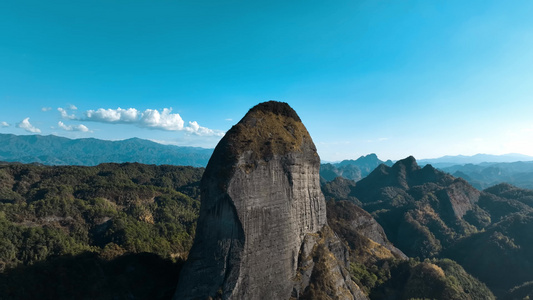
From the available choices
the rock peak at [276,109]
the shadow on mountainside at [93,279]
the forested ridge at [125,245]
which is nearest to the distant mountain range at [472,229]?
the forested ridge at [125,245]

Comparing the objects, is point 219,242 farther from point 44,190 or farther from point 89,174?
point 89,174

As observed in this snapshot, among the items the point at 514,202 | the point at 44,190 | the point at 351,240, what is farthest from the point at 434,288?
the point at 514,202

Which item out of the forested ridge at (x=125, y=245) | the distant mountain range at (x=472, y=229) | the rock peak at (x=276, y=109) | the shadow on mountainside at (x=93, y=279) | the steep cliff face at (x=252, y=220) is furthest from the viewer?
the distant mountain range at (x=472, y=229)

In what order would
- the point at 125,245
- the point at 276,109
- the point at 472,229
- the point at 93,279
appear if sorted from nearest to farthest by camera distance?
the point at 93,279 < the point at 276,109 < the point at 125,245 < the point at 472,229

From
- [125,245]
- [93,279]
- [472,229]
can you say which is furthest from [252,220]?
[472,229]

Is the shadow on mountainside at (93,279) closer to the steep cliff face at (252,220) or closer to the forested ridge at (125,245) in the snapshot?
the forested ridge at (125,245)

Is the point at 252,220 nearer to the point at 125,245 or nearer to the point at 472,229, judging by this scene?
the point at 125,245

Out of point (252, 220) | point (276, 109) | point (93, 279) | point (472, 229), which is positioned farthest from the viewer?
point (472, 229)

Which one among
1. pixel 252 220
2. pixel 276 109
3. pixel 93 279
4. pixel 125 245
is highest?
pixel 276 109
